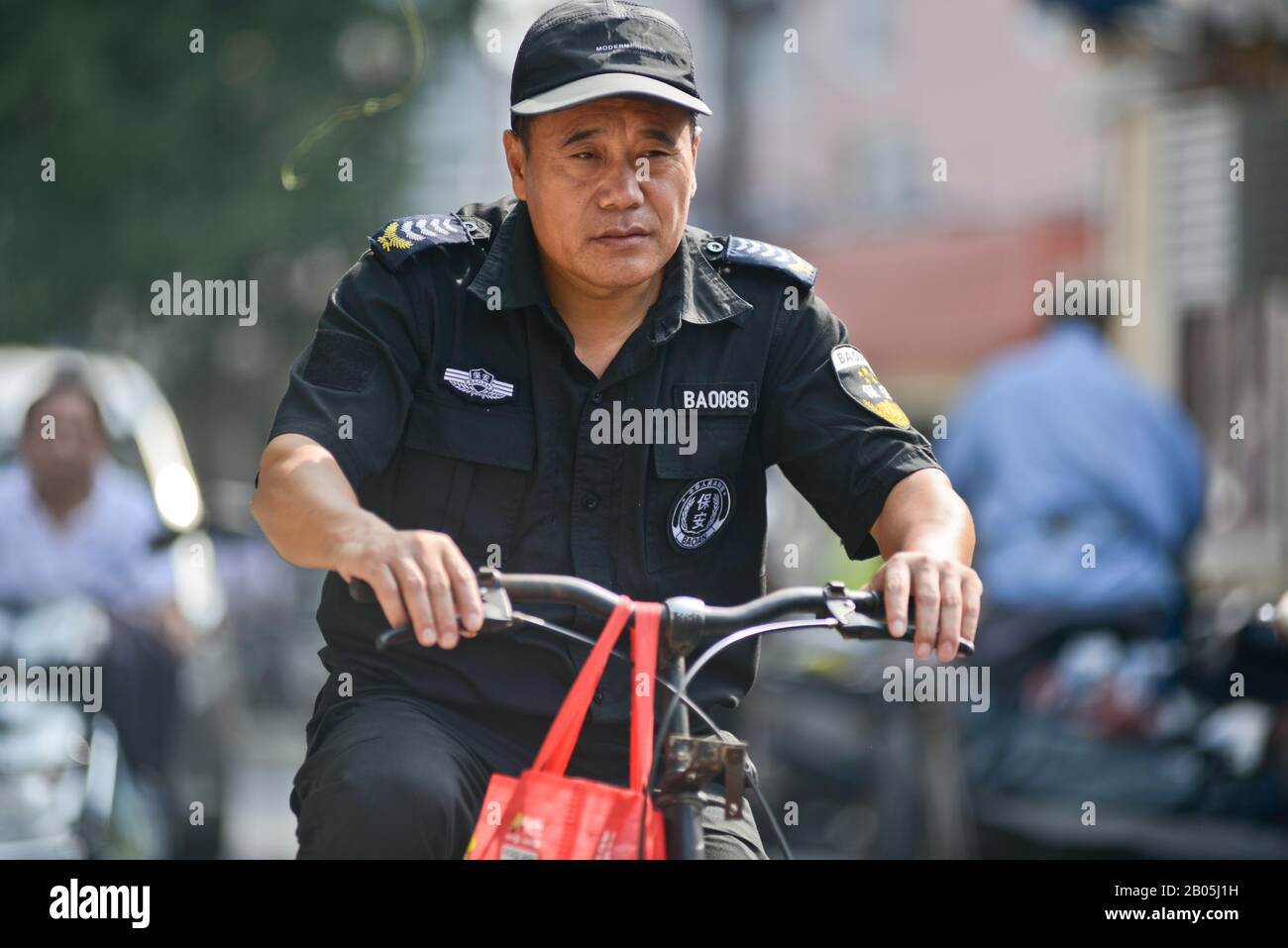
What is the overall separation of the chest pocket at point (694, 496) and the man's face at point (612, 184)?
0.29 m

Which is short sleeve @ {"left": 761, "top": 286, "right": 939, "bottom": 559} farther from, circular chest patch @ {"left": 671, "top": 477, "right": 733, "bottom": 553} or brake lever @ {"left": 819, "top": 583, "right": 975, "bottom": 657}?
brake lever @ {"left": 819, "top": 583, "right": 975, "bottom": 657}

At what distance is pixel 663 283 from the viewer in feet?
10.5

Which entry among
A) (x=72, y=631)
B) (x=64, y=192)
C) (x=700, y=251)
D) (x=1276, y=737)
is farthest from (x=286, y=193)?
(x=700, y=251)

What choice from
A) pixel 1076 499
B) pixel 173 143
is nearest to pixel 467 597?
pixel 1076 499

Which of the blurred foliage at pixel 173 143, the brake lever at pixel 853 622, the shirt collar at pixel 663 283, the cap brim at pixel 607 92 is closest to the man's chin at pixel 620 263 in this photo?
the shirt collar at pixel 663 283

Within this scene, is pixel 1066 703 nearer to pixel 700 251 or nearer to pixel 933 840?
pixel 933 840

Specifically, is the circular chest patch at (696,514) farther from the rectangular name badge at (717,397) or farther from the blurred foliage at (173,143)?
the blurred foliage at (173,143)

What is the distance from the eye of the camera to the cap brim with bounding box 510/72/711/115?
2.85 meters

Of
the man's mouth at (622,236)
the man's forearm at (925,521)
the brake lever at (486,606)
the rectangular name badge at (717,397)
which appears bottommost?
the brake lever at (486,606)

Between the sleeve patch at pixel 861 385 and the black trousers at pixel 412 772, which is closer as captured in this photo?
the black trousers at pixel 412 772

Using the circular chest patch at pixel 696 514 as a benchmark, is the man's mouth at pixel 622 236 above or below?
above

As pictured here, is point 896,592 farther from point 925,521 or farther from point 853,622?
point 925,521

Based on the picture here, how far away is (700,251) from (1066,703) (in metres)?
4.73

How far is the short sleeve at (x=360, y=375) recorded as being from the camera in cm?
292
